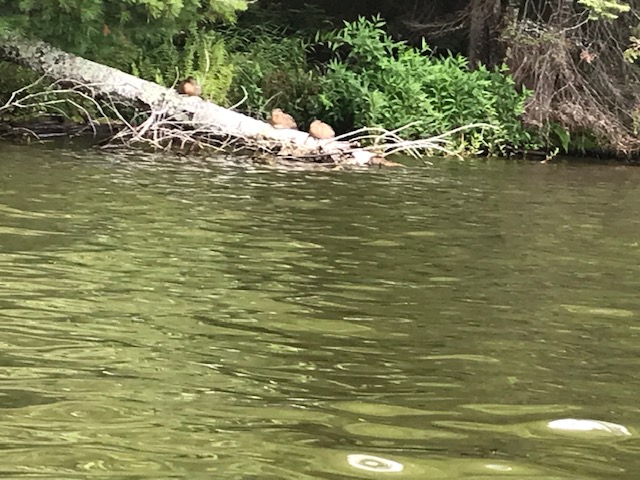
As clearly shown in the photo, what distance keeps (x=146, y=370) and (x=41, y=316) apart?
3.24 ft

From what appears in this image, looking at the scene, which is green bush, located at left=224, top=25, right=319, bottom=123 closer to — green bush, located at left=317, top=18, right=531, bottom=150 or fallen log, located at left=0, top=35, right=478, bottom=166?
green bush, located at left=317, top=18, right=531, bottom=150

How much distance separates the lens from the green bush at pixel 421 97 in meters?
16.0

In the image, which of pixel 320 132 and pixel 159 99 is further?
pixel 159 99

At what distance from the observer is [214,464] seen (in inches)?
121

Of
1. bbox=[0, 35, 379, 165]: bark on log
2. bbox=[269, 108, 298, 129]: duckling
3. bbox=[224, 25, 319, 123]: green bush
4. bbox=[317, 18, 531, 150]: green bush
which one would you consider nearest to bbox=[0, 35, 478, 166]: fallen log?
bbox=[0, 35, 379, 165]: bark on log

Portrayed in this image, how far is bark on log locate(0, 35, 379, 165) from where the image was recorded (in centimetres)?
1309

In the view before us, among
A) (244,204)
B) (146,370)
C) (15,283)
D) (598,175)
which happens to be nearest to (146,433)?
(146,370)

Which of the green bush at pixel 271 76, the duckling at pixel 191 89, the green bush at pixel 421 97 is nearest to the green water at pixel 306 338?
the duckling at pixel 191 89

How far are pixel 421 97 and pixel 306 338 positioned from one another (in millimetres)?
11926

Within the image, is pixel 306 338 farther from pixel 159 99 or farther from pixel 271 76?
pixel 271 76

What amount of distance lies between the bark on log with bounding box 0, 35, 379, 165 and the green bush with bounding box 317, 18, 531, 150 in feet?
9.76

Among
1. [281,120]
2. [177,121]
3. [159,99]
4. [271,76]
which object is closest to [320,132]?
[281,120]

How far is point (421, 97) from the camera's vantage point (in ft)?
52.5

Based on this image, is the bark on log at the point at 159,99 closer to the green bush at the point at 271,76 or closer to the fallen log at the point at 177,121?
the fallen log at the point at 177,121
